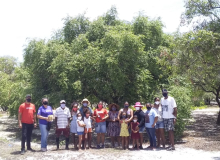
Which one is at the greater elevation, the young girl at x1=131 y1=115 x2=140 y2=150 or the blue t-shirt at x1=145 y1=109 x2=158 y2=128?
the blue t-shirt at x1=145 y1=109 x2=158 y2=128

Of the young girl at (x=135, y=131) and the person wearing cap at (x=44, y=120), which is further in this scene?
the young girl at (x=135, y=131)

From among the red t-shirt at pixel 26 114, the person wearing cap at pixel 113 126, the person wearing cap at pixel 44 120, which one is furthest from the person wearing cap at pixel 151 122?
the red t-shirt at pixel 26 114

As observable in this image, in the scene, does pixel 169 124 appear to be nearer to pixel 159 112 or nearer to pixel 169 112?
pixel 169 112

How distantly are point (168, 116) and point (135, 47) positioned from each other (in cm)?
378

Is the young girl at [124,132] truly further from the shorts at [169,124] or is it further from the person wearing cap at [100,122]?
the shorts at [169,124]

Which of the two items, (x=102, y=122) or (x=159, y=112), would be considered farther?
(x=102, y=122)

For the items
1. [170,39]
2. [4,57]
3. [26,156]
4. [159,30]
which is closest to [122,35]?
[159,30]

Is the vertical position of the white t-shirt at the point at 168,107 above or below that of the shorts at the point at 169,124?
above

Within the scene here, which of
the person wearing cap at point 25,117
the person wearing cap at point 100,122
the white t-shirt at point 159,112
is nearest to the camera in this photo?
the person wearing cap at point 25,117

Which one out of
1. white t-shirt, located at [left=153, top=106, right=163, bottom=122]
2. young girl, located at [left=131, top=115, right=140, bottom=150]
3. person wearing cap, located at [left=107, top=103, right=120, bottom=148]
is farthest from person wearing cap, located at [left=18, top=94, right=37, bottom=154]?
white t-shirt, located at [left=153, top=106, right=163, bottom=122]

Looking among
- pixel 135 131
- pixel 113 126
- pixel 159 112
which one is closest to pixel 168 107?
pixel 159 112

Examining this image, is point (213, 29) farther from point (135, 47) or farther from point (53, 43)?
point (53, 43)

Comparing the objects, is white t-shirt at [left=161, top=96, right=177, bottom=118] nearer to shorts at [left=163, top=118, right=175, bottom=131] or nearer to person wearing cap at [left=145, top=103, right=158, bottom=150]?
shorts at [left=163, top=118, right=175, bottom=131]

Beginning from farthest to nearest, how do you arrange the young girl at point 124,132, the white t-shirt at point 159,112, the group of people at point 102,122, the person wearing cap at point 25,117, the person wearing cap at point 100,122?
the person wearing cap at point 100,122 → the white t-shirt at point 159,112 → the young girl at point 124,132 → the group of people at point 102,122 → the person wearing cap at point 25,117
